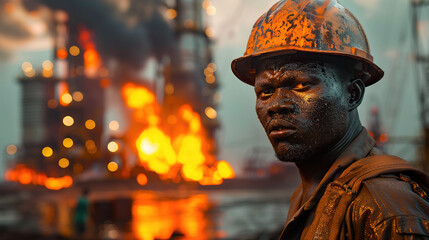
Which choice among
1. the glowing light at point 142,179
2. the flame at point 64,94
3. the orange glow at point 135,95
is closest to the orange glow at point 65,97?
the flame at point 64,94

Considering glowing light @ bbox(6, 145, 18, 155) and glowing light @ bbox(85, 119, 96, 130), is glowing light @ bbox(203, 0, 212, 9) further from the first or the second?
glowing light @ bbox(6, 145, 18, 155)

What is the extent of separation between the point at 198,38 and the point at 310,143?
6909 centimetres

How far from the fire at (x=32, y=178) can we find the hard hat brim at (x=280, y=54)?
5829 centimetres

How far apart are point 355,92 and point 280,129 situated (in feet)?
1.14

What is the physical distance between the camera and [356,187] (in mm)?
1388

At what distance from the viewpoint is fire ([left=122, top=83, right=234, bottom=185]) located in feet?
186

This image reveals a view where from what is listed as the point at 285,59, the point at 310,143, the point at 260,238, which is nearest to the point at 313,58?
the point at 285,59

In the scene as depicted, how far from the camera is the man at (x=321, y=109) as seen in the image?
4.64ft

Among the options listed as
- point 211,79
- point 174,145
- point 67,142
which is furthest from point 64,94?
point 211,79

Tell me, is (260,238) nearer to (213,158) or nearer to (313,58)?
(313,58)

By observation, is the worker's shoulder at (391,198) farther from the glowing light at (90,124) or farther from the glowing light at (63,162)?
the glowing light at (90,124)

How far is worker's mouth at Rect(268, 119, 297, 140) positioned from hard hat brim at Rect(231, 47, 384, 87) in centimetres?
27

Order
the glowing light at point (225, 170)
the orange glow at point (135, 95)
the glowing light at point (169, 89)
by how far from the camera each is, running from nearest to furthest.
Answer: the glowing light at point (225, 170) → the orange glow at point (135, 95) → the glowing light at point (169, 89)

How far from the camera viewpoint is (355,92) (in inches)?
68.4
